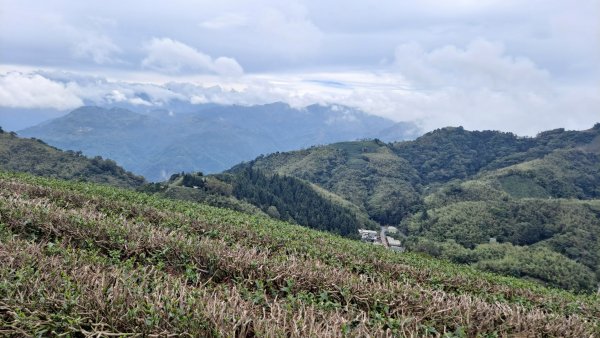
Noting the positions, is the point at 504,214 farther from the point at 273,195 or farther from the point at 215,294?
the point at 215,294

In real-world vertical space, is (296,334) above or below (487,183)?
above

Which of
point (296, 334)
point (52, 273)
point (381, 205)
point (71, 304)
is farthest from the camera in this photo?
point (381, 205)

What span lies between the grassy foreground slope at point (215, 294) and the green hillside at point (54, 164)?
348 feet

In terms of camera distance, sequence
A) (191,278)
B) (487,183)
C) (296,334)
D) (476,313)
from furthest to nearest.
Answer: (487,183) → (191,278) → (476,313) → (296,334)

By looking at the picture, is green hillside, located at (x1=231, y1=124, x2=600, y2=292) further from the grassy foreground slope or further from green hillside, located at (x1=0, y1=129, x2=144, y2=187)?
green hillside, located at (x1=0, y1=129, x2=144, y2=187)

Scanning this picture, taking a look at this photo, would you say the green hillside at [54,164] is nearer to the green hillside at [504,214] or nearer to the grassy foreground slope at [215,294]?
the green hillside at [504,214]

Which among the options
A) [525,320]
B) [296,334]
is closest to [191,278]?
[296,334]

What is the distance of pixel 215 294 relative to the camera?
7289 millimetres

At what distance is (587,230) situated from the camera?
109 meters

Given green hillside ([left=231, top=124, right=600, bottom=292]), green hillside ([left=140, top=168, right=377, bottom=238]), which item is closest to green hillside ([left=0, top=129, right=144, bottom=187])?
green hillside ([left=140, top=168, right=377, bottom=238])

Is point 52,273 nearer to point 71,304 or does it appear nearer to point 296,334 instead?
point 71,304

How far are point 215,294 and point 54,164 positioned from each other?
→ 128144 millimetres

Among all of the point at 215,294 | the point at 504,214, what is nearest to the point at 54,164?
the point at 504,214

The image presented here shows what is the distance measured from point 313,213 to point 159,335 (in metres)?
105
